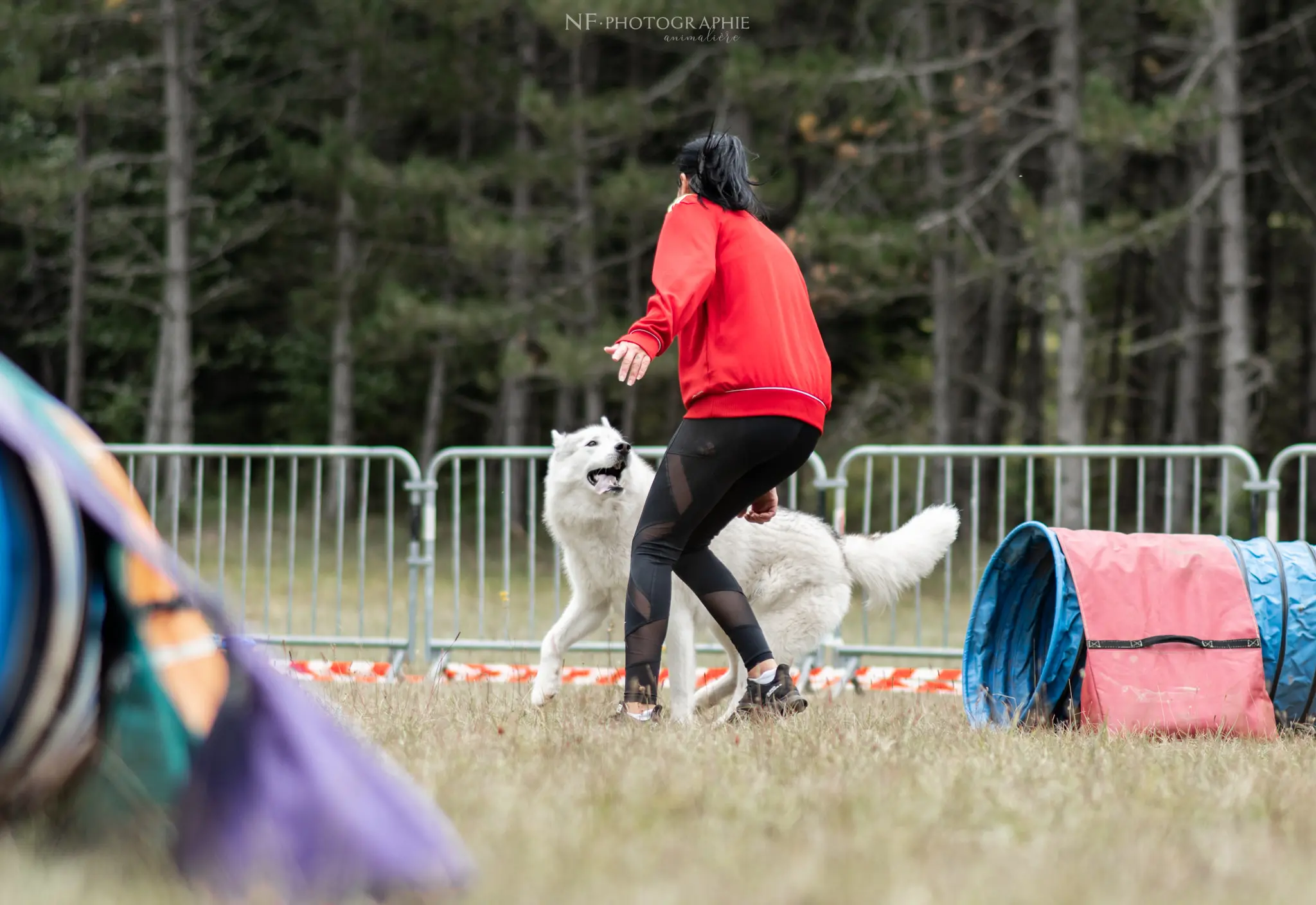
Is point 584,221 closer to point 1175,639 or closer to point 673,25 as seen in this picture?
point 673,25

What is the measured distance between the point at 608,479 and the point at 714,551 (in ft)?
1.76

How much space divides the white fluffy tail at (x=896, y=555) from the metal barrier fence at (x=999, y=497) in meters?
1.35

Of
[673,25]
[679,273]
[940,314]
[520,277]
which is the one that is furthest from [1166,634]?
[520,277]

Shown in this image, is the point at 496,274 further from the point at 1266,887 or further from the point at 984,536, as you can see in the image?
the point at 1266,887

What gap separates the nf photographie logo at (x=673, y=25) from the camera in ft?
52.4

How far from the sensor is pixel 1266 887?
7.97 feet

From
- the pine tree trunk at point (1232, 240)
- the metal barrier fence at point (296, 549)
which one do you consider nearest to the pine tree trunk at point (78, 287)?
the metal barrier fence at point (296, 549)

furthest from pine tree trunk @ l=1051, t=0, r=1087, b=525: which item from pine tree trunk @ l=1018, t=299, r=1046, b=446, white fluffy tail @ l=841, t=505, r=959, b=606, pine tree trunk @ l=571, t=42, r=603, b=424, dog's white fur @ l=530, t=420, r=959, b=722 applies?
dog's white fur @ l=530, t=420, r=959, b=722

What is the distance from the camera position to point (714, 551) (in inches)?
221

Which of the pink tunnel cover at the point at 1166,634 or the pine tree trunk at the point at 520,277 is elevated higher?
the pine tree trunk at the point at 520,277

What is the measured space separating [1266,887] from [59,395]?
27.6 m

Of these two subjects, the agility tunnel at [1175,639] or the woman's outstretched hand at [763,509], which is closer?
the agility tunnel at [1175,639]

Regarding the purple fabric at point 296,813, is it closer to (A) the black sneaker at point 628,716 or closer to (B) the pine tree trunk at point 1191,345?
(A) the black sneaker at point 628,716

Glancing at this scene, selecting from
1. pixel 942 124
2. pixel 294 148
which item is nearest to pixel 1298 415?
pixel 942 124
